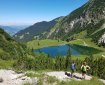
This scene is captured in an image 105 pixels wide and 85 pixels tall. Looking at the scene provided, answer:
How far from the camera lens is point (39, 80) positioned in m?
47.5

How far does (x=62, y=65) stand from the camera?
19538 centimetres

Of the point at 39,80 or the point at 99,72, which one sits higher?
the point at 39,80

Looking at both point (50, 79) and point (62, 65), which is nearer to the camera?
point (50, 79)

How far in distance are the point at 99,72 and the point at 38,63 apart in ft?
182

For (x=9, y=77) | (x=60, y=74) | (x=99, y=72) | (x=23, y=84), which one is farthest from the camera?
(x=99, y=72)

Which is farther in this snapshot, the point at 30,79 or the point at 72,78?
the point at 72,78

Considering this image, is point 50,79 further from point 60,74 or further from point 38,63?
point 38,63

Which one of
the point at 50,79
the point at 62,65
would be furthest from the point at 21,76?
the point at 62,65

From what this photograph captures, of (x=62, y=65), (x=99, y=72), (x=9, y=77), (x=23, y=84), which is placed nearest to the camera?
(x=23, y=84)

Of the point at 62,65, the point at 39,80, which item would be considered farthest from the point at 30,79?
Answer: the point at 62,65

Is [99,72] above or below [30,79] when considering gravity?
below

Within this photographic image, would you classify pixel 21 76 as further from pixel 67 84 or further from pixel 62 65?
pixel 62 65

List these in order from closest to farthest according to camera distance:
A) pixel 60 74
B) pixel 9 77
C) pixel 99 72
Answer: pixel 9 77 < pixel 60 74 < pixel 99 72

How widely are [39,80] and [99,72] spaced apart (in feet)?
394
